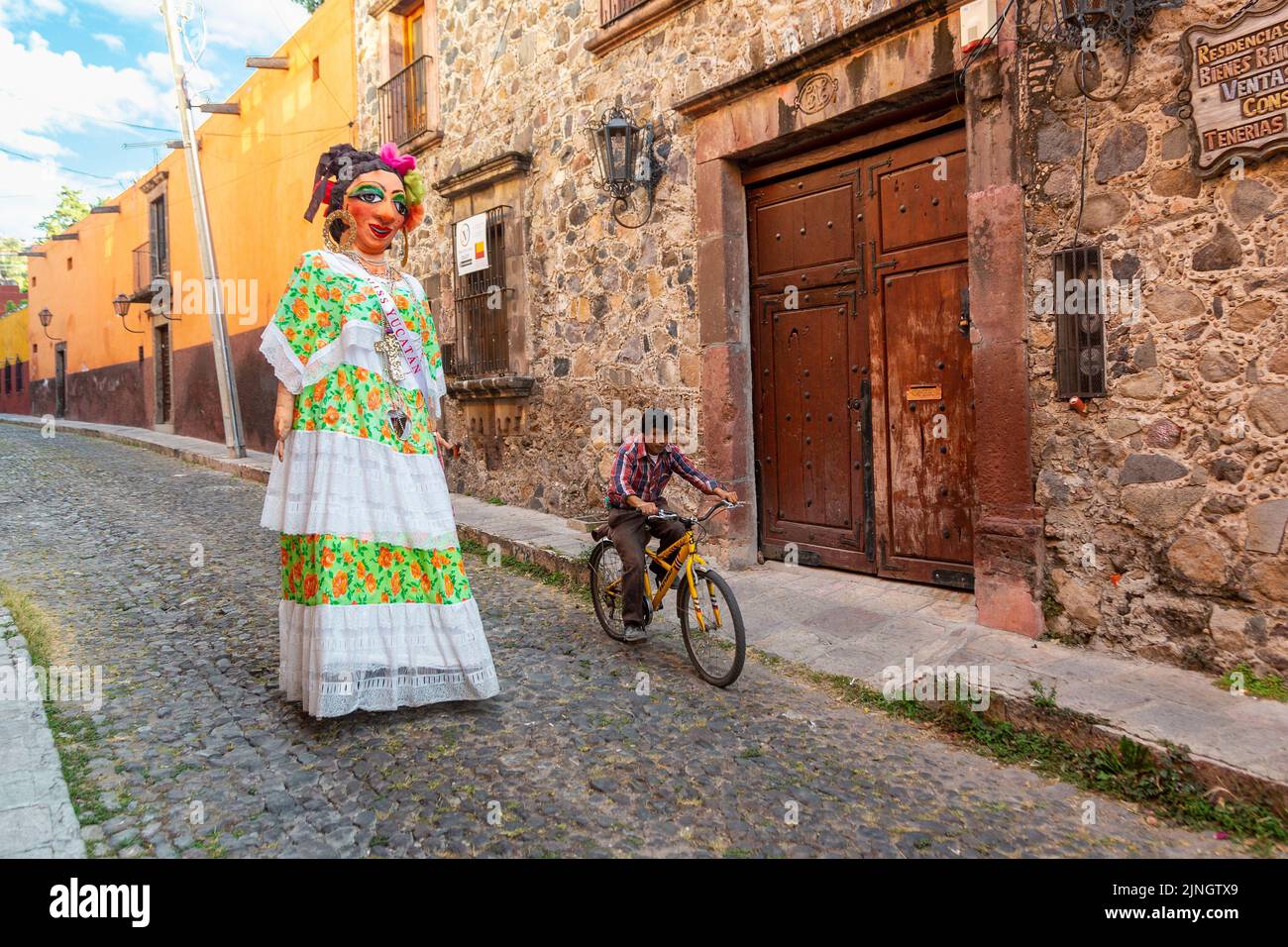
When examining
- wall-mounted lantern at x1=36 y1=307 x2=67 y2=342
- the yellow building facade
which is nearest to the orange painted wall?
the yellow building facade

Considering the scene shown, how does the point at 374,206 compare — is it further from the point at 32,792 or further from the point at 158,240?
the point at 158,240

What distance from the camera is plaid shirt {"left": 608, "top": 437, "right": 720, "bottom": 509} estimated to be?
14.1ft

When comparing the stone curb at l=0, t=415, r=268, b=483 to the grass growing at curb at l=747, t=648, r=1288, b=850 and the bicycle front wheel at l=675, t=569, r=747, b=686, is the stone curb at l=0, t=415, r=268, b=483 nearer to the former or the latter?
the bicycle front wheel at l=675, t=569, r=747, b=686

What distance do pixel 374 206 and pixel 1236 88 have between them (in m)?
3.40

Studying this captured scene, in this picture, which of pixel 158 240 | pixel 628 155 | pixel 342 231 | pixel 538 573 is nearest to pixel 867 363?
pixel 628 155

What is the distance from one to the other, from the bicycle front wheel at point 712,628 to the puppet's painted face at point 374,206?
2.00 metres

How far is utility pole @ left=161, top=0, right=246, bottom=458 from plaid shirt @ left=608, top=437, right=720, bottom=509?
10.6 m

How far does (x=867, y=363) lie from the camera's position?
5320 millimetres

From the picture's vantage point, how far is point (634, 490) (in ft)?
14.2

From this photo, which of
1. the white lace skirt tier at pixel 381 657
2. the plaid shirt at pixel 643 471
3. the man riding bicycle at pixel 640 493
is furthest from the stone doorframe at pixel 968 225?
the white lace skirt tier at pixel 381 657

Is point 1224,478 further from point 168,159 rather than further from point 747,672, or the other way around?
point 168,159

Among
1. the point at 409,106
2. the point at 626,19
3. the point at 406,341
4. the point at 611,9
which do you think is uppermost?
the point at 409,106

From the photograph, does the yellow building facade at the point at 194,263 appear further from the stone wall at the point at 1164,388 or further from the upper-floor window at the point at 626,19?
the stone wall at the point at 1164,388

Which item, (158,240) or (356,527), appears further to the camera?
(158,240)
